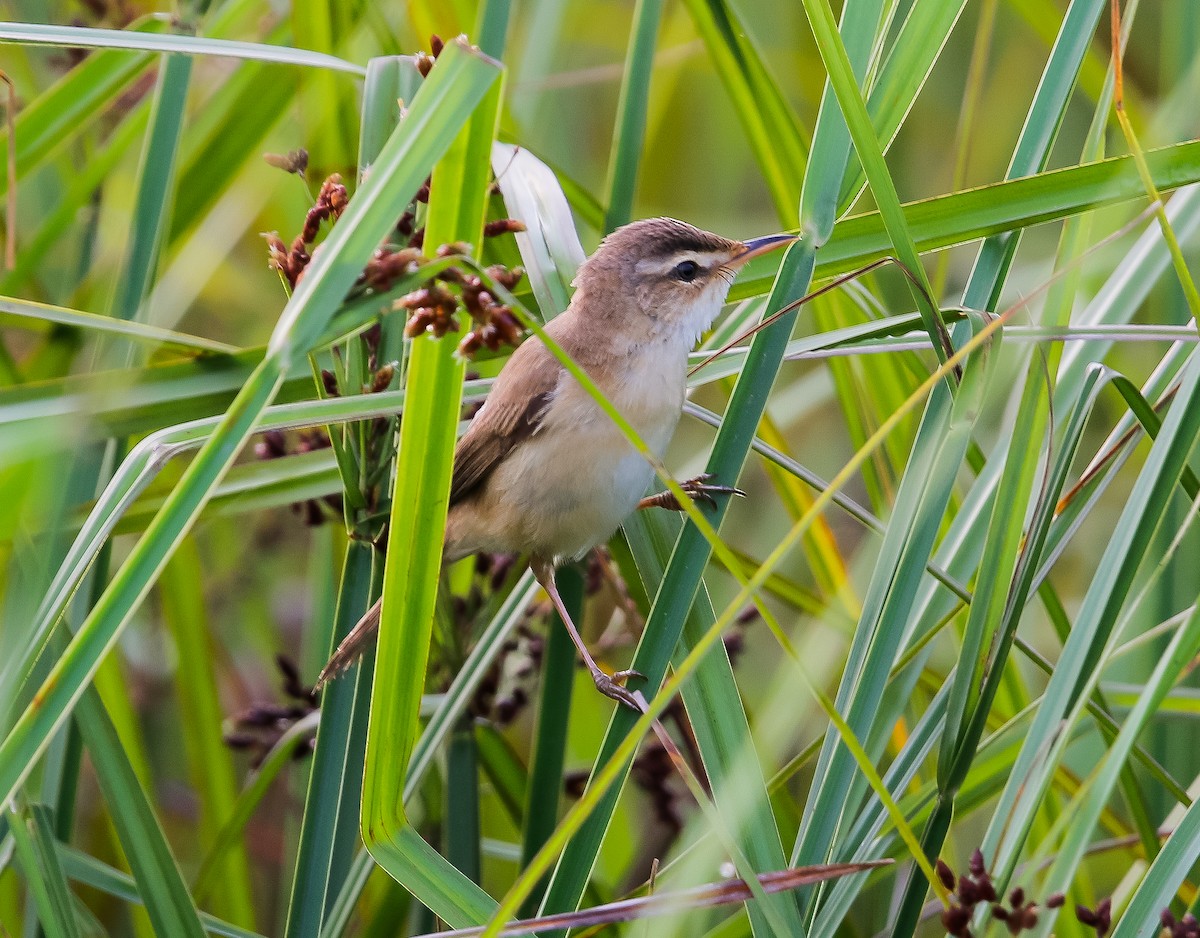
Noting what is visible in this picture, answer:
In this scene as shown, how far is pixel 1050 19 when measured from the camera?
94.1 inches

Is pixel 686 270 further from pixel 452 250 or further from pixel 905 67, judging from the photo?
pixel 452 250

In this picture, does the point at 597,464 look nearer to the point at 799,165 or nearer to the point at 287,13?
the point at 799,165

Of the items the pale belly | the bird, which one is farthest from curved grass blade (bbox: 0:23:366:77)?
the pale belly

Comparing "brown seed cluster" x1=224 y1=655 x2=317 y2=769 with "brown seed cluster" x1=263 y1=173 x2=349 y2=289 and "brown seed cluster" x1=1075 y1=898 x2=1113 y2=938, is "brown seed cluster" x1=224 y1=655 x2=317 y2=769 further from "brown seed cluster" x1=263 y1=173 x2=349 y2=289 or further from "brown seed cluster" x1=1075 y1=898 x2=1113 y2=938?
"brown seed cluster" x1=1075 y1=898 x2=1113 y2=938

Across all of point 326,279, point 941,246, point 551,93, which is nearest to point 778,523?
point 551,93

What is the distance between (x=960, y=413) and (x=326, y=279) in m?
0.85

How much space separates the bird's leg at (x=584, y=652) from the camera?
171 cm

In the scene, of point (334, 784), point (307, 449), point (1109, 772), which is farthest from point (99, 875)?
point (1109, 772)

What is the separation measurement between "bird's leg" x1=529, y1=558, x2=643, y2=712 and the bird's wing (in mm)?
222

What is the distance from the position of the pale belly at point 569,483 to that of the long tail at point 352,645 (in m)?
0.43

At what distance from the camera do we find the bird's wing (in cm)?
212

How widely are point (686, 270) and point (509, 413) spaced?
0.45 m

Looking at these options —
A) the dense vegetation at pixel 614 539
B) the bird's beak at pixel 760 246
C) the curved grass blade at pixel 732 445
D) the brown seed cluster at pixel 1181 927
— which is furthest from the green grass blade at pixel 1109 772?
the bird's beak at pixel 760 246

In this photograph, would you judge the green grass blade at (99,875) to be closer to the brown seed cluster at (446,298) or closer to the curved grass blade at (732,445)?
the curved grass blade at (732,445)
